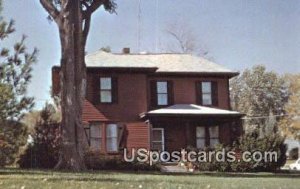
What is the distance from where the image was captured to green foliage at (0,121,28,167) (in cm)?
1650

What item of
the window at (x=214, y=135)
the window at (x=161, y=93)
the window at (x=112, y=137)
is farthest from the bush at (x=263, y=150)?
the window at (x=112, y=137)

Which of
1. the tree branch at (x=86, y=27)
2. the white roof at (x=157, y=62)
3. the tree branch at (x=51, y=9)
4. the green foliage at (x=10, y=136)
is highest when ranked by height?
the tree branch at (x=51, y=9)

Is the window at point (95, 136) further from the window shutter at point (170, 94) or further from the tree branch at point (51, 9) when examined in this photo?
the tree branch at point (51, 9)

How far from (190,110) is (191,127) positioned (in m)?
1.74

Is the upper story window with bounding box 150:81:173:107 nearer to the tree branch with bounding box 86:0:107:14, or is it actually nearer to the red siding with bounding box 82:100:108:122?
the red siding with bounding box 82:100:108:122

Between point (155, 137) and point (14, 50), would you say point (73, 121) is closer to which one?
point (14, 50)

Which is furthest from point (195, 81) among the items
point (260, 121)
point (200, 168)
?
point (260, 121)

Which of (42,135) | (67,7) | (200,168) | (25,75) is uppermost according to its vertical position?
(67,7)

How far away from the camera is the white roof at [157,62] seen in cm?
2844

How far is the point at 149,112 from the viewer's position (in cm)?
2722

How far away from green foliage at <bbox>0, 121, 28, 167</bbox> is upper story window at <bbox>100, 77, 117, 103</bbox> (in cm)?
951

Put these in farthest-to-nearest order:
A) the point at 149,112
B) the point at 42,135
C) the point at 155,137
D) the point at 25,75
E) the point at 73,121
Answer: the point at 155,137
the point at 149,112
the point at 42,135
the point at 73,121
the point at 25,75

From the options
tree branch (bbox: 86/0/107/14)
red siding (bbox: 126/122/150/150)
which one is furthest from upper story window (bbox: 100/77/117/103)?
tree branch (bbox: 86/0/107/14)

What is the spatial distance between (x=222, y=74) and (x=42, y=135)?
10.4 m
